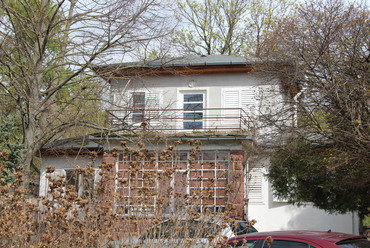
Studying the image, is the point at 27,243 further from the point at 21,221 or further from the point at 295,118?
the point at 295,118

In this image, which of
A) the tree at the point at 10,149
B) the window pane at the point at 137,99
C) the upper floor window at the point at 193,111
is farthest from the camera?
the upper floor window at the point at 193,111

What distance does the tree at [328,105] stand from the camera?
11914mm

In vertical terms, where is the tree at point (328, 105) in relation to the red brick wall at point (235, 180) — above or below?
above

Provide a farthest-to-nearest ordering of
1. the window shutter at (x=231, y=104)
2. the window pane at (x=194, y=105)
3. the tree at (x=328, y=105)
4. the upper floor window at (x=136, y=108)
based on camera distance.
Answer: the window pane at (x=194, y=105) → the window shutter at (x=231, y=104) → the upper floor window at (x=136, y=108) → the tree at (x=328, y=105)

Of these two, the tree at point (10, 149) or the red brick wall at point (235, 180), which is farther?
the tree at point (10, 149)

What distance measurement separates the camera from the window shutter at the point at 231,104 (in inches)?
816

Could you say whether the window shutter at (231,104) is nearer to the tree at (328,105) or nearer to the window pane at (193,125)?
the window pane at (193,125)

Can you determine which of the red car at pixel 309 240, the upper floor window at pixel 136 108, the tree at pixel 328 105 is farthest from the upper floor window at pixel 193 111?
the red car at pixel 309 240

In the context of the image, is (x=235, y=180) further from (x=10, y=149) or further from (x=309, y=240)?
(x=10, y=149)

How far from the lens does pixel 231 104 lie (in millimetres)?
21281

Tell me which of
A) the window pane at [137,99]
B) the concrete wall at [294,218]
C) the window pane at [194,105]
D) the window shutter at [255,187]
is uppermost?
the window pane at [194,105]

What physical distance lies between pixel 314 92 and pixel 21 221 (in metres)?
9.75

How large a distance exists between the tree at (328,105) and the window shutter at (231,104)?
575 cm

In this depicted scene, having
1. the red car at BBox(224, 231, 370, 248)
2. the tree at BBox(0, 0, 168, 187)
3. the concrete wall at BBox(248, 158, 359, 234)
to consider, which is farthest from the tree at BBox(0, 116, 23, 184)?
the red car at BBox(224, 231, 370, 248)
